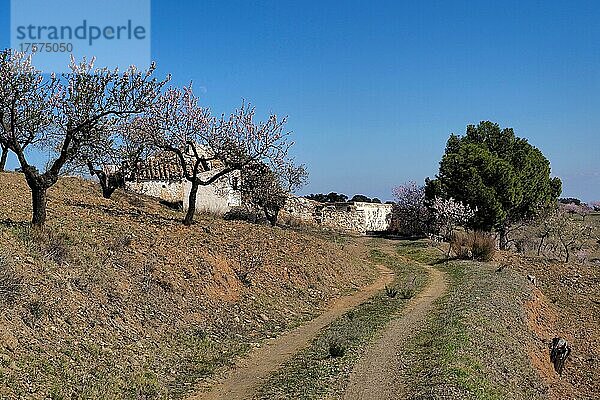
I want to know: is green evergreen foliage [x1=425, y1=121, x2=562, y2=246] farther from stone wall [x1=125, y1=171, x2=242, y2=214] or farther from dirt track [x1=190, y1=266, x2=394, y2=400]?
dirt track [x1=190, y1=266, x2=394, y2=400]

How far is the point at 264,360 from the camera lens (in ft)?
47.3

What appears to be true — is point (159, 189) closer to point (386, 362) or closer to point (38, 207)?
→ point (38, 207)

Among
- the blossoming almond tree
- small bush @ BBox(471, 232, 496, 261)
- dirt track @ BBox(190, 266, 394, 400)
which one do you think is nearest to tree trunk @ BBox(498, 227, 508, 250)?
the blossoming almond tree

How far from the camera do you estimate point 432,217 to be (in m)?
54.2

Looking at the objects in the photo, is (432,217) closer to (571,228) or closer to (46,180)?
(571,228)

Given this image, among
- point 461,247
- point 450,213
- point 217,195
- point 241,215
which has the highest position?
point 217,195

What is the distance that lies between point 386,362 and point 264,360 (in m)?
2.79

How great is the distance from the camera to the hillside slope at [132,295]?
1131 cm

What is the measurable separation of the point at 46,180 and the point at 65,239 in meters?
2.07

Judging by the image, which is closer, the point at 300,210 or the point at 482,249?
the point at 482,249

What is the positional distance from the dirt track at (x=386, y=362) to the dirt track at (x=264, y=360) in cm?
188

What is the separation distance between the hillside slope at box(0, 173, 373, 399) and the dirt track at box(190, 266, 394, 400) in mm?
475

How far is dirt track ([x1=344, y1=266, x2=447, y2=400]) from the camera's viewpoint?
11.8m

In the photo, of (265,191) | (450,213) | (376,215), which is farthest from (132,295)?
(376,215)
